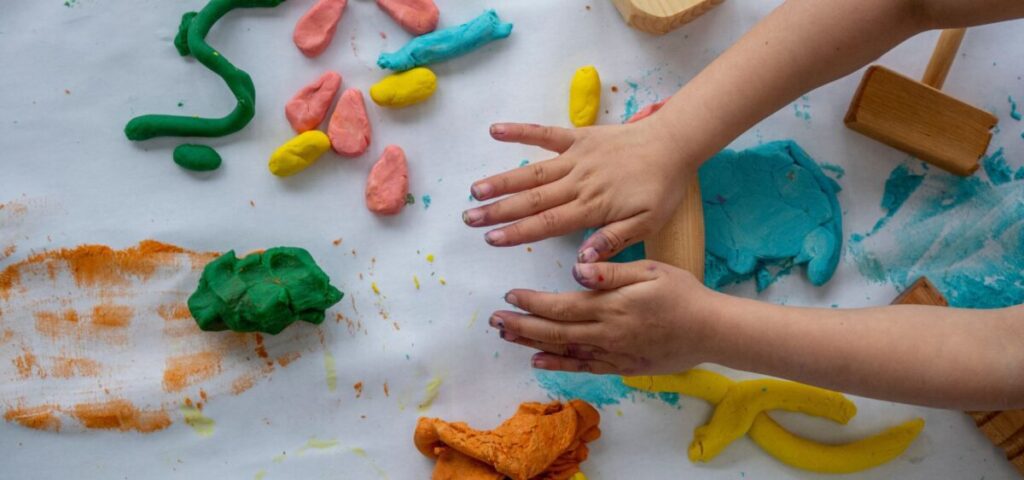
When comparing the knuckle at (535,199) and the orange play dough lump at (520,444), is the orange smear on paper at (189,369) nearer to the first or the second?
the orange play dough lump at (520,444)

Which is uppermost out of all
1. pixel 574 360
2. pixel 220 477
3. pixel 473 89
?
pixel 473 89

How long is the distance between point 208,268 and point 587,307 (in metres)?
0.38

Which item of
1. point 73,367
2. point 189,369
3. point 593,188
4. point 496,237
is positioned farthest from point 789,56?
point 73,367

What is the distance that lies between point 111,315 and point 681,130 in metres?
0.61

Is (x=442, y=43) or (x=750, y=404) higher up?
(x=442, y=43)

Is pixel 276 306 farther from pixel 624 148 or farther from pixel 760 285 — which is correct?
pixel 760 285

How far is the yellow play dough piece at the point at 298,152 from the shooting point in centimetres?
87

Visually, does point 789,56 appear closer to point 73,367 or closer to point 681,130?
point 681,130

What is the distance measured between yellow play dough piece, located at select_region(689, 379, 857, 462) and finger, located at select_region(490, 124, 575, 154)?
1.03ft

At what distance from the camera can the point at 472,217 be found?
0.78 m

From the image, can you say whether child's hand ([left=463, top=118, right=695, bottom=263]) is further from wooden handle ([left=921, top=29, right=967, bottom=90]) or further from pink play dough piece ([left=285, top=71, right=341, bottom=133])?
wooden handle ([left=921, top=29, right=967, bottom=90])

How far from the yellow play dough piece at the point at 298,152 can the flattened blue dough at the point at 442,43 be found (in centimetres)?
11

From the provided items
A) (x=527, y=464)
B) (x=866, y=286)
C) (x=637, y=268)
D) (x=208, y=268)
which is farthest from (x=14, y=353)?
(x=866, y=286)

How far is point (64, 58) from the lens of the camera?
883 millimetres
